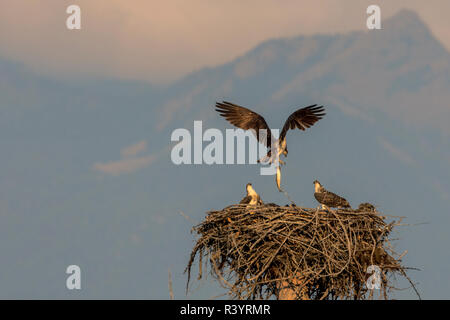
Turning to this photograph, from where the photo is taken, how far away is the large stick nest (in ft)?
57.8

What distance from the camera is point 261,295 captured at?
17.8 m

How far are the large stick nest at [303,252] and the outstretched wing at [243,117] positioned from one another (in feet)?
13.8

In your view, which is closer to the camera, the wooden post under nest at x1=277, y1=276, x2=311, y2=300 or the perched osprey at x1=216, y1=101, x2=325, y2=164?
the wooden post under nest at x1=277, y1=276, x2=311, y2=300

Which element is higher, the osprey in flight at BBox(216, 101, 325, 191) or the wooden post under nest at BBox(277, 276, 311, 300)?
the osprey in flight at BBox(216, 101, 325, 191)

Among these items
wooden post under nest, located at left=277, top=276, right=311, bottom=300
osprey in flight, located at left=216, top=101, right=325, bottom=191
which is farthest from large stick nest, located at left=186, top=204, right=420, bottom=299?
osprey in flight, located at left=216, top=101, right=325, bottom=191

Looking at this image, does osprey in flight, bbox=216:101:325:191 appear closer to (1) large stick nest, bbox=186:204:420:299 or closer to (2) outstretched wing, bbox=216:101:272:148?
(2) outstretched wing, bbox=216:101:272:148

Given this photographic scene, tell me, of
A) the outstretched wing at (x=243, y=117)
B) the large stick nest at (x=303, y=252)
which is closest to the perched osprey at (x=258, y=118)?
the outstretched wing at (x=243, y=117)

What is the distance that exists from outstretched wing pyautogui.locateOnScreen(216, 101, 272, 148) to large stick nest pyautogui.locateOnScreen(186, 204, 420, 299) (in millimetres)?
4219

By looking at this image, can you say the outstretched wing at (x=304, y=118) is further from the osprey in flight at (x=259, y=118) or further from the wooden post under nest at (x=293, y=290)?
the wooden post under nest at (x=293, y=290)

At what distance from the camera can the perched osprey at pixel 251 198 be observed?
65.5 ft

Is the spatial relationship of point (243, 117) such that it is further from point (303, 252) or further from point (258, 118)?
point (303, 252)
